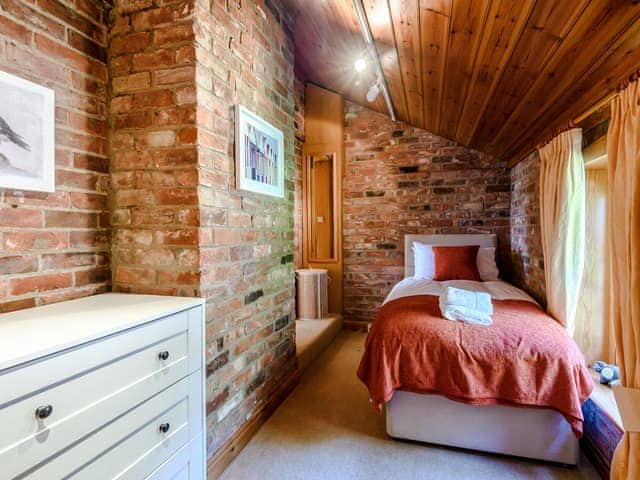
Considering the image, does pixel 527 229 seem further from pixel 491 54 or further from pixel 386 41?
pixel 386 41

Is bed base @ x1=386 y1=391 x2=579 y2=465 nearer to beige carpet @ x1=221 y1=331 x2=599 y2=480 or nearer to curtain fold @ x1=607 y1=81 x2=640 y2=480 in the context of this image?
beige carpet @ x1=221 y1=331 x2=599 y2=480

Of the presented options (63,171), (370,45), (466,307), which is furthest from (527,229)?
(63,171)

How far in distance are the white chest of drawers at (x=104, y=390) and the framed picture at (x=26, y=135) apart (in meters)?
0.48

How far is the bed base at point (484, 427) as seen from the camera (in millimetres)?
1677

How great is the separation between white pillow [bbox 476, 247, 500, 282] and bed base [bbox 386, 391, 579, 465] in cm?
180

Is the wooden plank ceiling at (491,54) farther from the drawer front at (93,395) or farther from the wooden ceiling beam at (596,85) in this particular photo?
the drawer front at (93,395)

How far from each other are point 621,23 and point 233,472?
2569 millimetres

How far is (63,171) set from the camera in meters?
1.36

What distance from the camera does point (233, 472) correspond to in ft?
5.43

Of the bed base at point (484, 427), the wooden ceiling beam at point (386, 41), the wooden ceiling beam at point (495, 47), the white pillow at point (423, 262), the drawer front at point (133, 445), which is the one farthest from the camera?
the white pillow at point (423, 262)

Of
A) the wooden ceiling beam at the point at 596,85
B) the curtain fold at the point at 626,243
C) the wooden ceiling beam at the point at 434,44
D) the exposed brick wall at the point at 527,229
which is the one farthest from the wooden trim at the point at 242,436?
the wooden ceiling beam at the point at 596,85

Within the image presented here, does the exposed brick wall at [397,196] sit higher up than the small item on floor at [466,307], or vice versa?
the exposed brick wall at [397,196]

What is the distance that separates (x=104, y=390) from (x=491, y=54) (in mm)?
2237

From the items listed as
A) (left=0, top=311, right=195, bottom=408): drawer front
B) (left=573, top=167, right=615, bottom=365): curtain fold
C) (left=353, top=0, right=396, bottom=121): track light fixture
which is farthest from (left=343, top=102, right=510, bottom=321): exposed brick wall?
(left=0, top=311, right=195, bottom=408): drawer front
